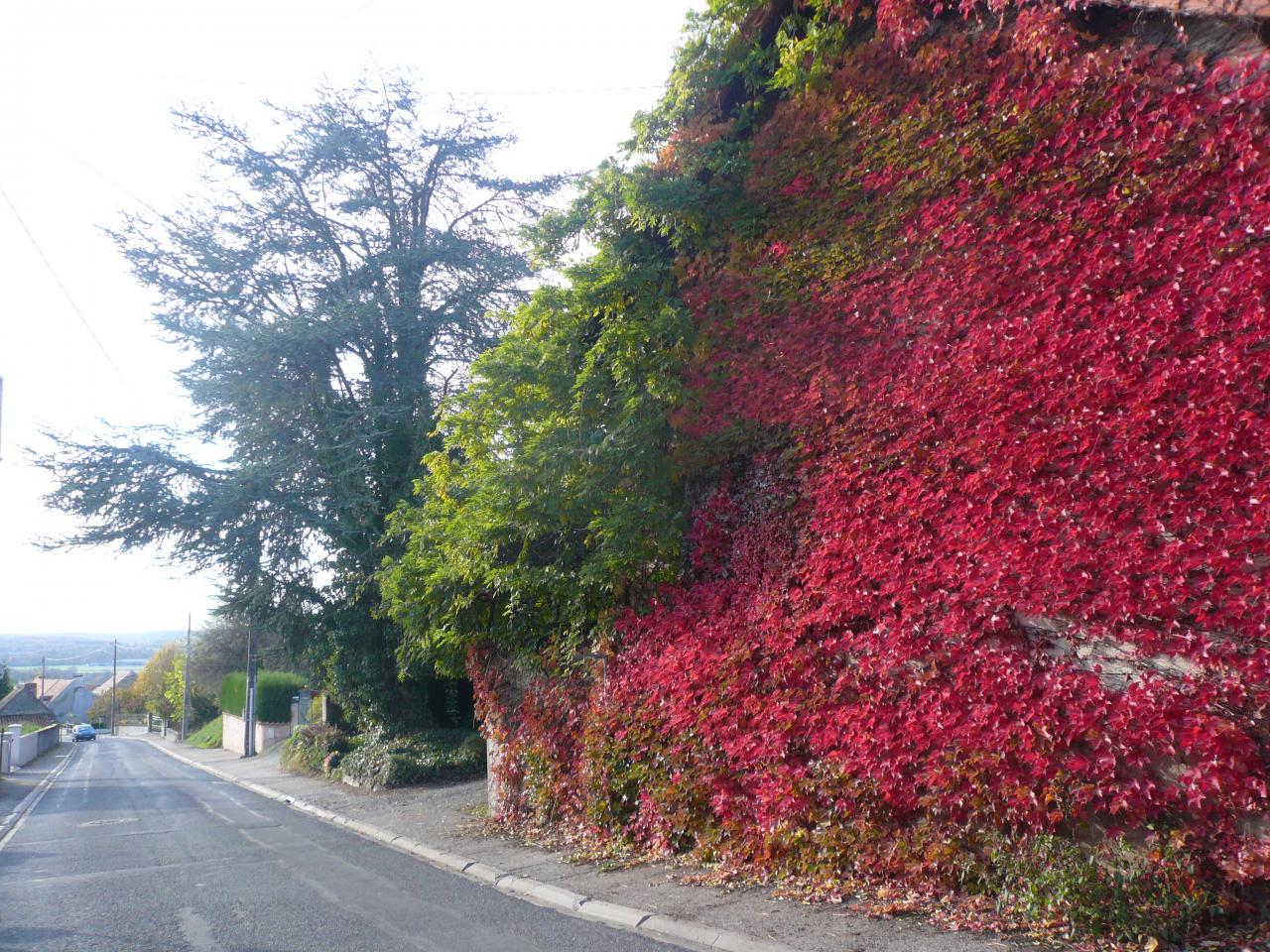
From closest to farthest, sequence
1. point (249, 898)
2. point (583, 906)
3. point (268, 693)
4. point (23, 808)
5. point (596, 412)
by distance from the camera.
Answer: point (583, 906)
point (249, 898)
point (596, 412)
point (23, 808)
point (268, 693)

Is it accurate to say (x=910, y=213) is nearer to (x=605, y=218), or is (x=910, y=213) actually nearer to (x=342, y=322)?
(x=605, y=218)

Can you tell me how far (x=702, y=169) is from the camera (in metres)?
9.88

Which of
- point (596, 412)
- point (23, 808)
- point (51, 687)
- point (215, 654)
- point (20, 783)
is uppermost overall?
point (596, 412)

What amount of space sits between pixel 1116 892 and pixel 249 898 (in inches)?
276

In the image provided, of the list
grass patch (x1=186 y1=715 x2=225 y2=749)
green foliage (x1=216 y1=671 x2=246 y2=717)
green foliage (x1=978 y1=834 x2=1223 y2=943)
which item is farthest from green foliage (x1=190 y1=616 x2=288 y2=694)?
green foliage (x1=978 y1=834 x2=1223 y2=943)

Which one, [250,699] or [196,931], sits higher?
[250,699]

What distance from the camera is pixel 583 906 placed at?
7.25 m

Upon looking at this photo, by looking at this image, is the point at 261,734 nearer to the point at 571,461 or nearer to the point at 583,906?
the point at 571,461

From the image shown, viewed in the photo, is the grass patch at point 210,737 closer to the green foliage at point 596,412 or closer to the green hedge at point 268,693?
the green hedge at point 268,693

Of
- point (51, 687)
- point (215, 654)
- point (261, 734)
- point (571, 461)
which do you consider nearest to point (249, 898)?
point (571, 461)

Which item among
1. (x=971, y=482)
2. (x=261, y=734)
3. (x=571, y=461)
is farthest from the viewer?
(x=261, y=734)

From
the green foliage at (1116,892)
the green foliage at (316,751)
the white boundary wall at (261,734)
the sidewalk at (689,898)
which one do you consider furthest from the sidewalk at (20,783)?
the green foliage at (1116,892)

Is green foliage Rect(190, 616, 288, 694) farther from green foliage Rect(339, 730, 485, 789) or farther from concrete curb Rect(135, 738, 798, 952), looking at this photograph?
concrete curb Rect(135, 738, 798, 952)

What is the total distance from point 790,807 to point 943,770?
1471mm
